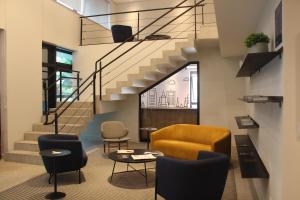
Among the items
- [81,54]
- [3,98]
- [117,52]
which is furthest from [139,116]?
[3,98]

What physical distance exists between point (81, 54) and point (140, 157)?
5.13m

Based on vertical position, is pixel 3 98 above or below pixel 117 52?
below

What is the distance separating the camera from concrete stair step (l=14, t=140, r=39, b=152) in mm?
5902

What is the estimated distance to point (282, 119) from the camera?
2316 millimetres

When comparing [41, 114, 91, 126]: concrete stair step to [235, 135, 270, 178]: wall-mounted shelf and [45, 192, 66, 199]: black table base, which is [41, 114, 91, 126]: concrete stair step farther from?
[235, 135, 270, 178]: wall-mounted shelf

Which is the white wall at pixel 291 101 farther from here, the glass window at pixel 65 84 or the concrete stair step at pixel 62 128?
the glass window at pixel 65 84

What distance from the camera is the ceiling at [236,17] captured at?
317 cm

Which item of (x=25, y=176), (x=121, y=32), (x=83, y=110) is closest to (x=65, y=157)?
(x=25, y=176)

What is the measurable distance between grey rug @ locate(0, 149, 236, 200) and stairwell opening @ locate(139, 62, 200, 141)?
10.7ft

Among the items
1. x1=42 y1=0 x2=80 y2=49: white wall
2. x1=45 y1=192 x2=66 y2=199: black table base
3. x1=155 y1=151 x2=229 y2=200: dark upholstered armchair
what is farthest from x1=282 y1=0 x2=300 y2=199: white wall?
x1=42 y1=0 x2=80 y2=49: white wall

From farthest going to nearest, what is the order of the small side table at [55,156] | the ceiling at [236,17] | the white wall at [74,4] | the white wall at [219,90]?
the white wall at [74,4]
the white wall at [219,90]
the small side table at [55,156]
the ceiling at [236,17]

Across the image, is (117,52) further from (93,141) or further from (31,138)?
(31,138)

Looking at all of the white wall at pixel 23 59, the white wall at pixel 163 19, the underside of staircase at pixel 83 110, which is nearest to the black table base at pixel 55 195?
the underside of staircase at pixel 83 110

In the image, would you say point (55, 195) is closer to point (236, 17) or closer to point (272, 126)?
point (272, 126)
